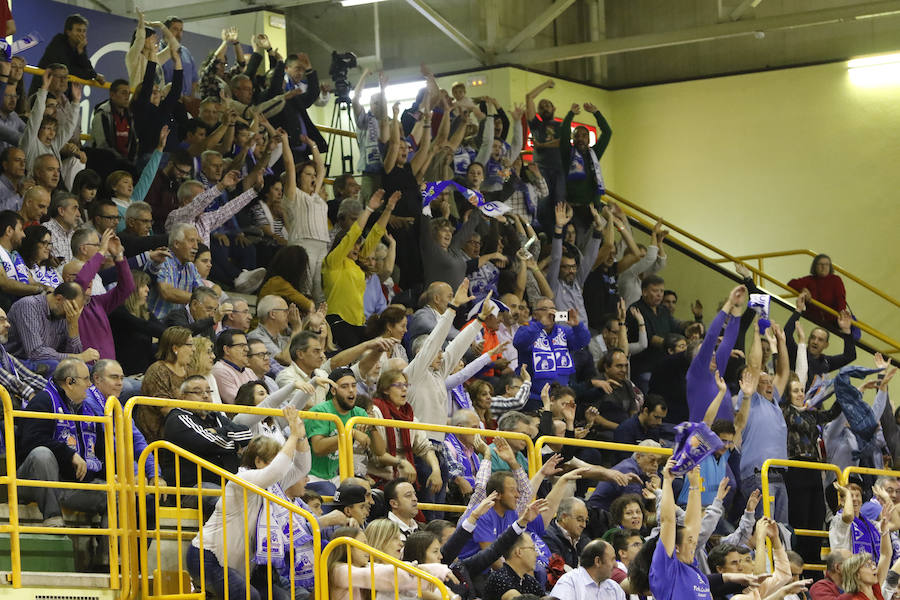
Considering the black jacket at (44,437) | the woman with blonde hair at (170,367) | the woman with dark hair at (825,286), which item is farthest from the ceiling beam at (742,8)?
the black jacket at (44,437)

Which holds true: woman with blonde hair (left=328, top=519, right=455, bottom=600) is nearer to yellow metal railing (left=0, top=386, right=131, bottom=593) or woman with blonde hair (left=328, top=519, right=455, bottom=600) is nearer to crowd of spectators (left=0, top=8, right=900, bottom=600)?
crowd of spectators (left=0, top=8, right=900, bottom=600)

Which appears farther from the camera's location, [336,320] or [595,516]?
[336,320]

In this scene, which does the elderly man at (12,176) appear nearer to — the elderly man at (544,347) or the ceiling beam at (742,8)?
the elderly man at (544,347)

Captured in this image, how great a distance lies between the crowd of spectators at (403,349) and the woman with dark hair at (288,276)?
23mm

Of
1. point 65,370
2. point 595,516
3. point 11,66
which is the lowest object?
point 595,516

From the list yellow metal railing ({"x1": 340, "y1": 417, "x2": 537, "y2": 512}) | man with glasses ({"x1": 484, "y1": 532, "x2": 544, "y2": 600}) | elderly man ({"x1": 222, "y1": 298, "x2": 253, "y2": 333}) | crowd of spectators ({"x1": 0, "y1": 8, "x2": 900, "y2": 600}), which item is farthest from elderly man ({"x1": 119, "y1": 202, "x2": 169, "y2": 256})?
man with glasses ({"x1": 484, "y1": 532, "x2": 544, "y2": 600})

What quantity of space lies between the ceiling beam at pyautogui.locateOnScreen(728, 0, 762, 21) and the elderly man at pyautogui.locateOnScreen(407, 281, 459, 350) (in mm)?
8528

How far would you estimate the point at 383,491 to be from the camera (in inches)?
319

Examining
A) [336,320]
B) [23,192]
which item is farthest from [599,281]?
[23,192]

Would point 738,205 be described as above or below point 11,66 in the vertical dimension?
below

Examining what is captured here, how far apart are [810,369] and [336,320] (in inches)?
209

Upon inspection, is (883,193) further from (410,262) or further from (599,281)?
(410,262)

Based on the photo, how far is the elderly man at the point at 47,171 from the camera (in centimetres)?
1030

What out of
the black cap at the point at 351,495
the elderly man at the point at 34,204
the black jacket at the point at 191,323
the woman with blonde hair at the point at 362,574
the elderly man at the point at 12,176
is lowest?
the woman with blonde hair at the point at 362,574
